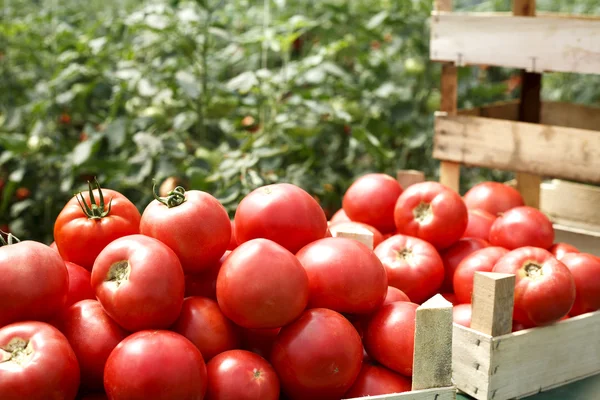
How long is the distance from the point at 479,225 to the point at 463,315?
413mm

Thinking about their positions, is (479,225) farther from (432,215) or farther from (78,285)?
(78,285)

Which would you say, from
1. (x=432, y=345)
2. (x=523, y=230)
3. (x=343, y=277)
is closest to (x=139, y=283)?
(x=343, y=277)

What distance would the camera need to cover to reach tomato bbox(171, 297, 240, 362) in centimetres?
115

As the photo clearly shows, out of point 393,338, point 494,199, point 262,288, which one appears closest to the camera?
point 262,288

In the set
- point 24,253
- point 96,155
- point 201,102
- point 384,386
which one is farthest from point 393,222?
point 96,155

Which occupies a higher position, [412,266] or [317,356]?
[317,356]

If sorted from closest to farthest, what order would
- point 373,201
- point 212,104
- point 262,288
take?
point 262,288
point 373,201
point 212,104

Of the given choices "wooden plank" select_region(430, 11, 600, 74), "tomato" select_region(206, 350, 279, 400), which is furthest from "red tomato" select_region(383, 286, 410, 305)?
"wooden plank" select_region(430, 11, 600, 74)

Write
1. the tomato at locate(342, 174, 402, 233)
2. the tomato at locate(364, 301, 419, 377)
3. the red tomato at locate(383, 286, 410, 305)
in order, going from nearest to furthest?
the tomato at locate(364, 301, 419, 377) → the red tomato at locate(383, 286, 410, 305) → the tomato at locate(342, 174, 402, 233)

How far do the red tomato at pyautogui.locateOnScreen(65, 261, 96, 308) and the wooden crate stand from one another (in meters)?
0.76

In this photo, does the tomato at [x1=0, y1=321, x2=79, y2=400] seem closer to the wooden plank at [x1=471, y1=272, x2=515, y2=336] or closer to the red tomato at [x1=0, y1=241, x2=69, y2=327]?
the red tomato at [x1=0, y1=241, x2=69, y2=327]

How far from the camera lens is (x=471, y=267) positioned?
5.43 feet

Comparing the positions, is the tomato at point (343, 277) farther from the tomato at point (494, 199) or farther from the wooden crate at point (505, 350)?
the tomato at point (494, 199)

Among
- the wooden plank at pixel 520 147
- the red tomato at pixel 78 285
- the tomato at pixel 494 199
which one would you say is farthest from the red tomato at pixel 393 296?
the wooden plank at pixel 520 147
